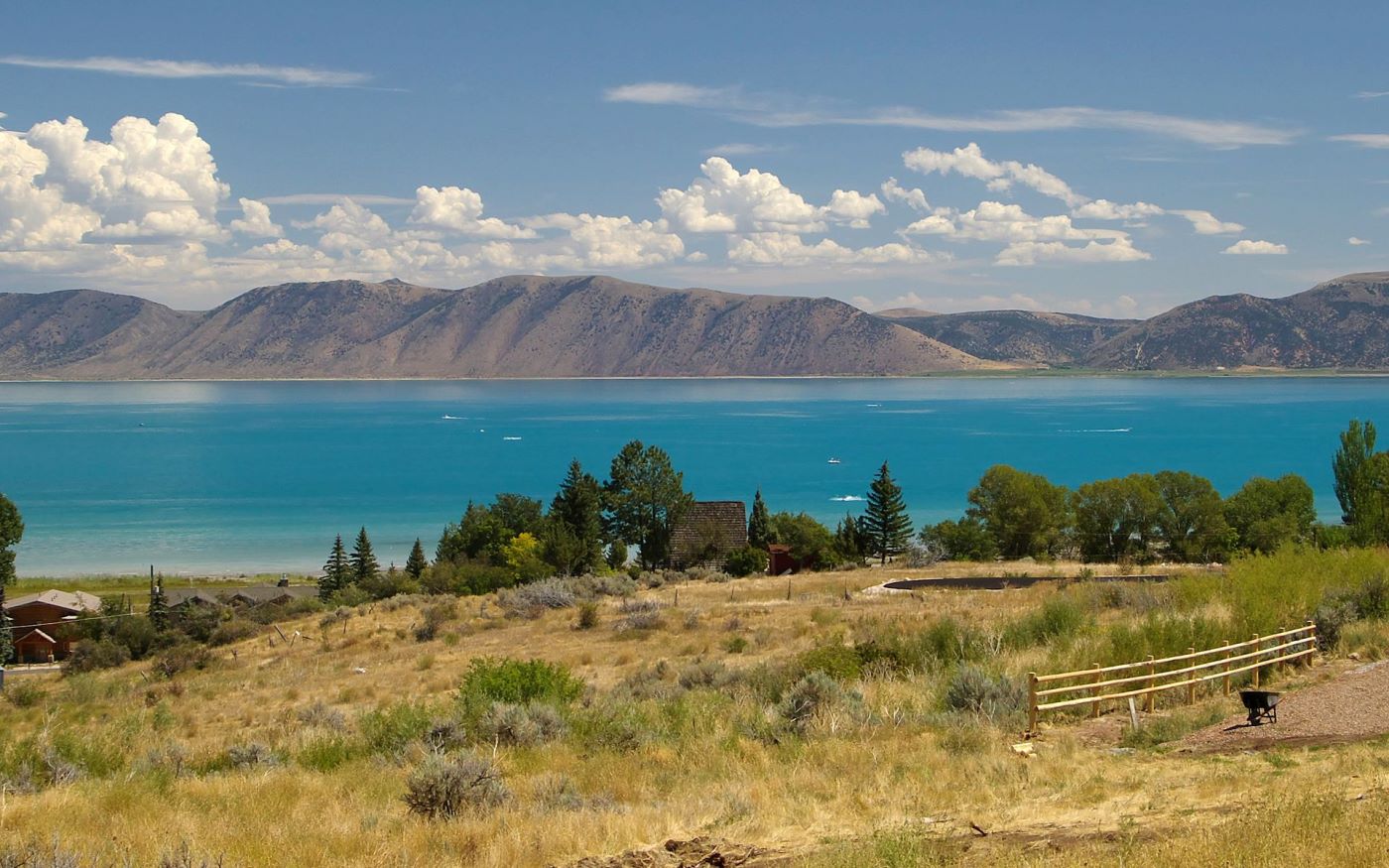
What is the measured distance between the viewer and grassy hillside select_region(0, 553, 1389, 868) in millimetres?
8055

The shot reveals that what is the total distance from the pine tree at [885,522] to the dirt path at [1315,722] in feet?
151

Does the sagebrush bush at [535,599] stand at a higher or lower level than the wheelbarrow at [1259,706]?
lower

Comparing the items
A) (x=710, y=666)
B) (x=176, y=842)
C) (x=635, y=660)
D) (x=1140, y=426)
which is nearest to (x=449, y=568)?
(x=635, y=660)

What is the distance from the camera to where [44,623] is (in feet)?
150

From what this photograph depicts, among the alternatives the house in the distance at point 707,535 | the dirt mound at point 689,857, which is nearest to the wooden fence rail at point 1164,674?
the dirt mound at point 689,857

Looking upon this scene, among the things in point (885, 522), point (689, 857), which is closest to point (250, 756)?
point (689, 857)

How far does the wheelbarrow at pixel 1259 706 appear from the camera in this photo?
39.8ft

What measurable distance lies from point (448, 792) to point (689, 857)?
8.46 feet

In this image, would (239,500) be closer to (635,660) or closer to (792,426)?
(635,660)

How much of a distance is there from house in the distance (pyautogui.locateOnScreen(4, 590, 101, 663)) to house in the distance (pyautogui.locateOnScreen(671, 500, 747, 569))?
27656 mm

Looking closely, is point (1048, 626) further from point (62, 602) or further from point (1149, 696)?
point (62, 602)

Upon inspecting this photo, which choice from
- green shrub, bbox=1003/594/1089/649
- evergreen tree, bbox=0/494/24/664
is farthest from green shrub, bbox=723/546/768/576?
evergreen tree, bbox=0/494/24/664

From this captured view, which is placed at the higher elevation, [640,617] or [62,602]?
[640,617]

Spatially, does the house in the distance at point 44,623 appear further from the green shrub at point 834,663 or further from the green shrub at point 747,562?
the green shrub at point 834,663
